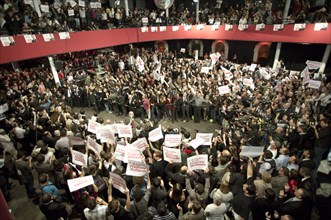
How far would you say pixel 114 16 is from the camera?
17297 millimetres

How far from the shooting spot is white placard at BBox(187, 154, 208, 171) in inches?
197

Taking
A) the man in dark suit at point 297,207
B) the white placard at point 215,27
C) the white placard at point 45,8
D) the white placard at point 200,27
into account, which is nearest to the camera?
the man in dark suit at point 297,207

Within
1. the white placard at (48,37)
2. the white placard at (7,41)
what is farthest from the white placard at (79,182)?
the white placard at (48,37)

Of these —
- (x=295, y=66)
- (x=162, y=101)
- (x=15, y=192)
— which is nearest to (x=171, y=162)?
(x=15, y=192)

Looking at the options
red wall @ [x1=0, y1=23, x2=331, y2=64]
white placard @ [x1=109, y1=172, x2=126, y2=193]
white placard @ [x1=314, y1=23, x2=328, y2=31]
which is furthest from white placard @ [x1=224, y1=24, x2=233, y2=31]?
white placard @ [x1=109, y1=172, x2=126, y2=193]

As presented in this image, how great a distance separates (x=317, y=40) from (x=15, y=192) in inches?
712

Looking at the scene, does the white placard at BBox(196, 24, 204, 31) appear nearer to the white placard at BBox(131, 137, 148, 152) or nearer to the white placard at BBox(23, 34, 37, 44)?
the white placard at BBox(23, 34, 37, 44)

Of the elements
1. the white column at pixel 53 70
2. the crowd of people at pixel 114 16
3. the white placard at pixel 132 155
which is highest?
the crowd of people at pixel 114 16

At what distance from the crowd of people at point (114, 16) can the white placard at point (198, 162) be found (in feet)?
36.7

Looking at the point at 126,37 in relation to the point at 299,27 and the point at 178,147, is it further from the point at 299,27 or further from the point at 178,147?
the point at 178,147

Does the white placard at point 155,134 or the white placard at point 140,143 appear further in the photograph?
the white placard at point 155,134

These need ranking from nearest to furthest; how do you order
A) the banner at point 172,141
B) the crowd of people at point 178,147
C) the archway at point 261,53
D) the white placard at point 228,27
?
the crowd of people at point 178,147 → the banner at point 172,141 → the white placard at point 228,27 → the archway at point 261,53

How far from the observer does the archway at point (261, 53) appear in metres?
21.0

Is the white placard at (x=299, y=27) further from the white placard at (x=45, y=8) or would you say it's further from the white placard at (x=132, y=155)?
the white placard at (x=45, y=8)
